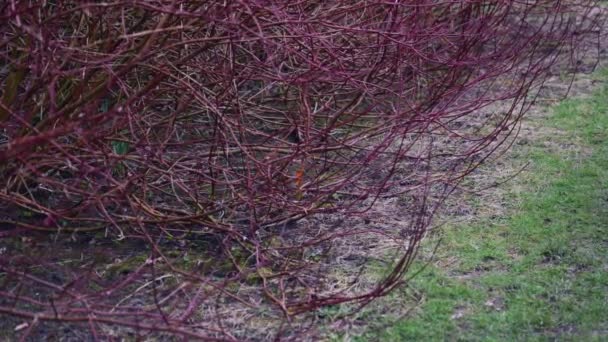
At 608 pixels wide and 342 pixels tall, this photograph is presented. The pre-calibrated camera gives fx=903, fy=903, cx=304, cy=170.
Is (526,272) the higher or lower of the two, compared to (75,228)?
higher

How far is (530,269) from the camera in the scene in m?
4.27

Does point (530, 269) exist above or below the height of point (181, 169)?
above

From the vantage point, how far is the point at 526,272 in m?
4.25

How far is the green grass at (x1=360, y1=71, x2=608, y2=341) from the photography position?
3.71 meters

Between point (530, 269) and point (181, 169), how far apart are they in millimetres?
1814

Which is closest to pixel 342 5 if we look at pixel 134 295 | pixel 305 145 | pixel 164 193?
pixel 305 145

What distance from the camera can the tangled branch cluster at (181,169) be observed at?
369cm

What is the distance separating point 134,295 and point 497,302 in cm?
159

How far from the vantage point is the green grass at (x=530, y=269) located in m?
3.71

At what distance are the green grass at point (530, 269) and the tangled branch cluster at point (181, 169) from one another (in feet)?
0.75

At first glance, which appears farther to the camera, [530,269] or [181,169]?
[181,169]

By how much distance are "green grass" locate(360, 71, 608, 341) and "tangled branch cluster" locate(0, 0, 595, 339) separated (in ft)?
0.75

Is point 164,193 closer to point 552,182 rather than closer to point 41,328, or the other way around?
point 41,328

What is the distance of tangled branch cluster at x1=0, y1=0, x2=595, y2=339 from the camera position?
369cm
